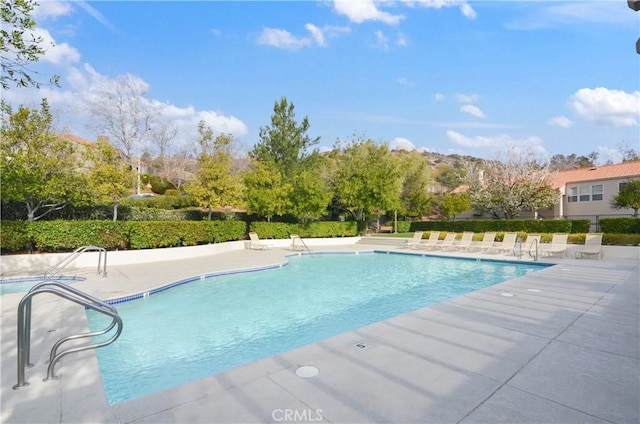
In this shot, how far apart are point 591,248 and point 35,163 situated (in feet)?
67.8

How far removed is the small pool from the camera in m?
9.25

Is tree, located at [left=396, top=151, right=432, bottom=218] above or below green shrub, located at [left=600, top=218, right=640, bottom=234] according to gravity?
above


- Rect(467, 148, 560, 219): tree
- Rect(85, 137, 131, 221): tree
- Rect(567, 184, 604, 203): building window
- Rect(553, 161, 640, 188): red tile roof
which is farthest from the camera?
Rect(567, 184, 604, 203): building window

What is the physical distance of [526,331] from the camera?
4887 millimetres

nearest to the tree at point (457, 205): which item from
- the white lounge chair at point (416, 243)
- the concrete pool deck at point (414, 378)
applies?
the white lounge chair at point (416, 243)

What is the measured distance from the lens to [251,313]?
767cm

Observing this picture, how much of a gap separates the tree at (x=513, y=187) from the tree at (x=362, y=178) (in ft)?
20.4

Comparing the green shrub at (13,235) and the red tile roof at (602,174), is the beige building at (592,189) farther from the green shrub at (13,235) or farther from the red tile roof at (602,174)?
the green shrub at (13,235)

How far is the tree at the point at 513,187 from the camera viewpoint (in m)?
23.3

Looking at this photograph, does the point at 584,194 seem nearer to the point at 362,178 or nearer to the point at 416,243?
the point at 416,243

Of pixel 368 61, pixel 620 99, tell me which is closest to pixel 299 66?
pixel 368 61

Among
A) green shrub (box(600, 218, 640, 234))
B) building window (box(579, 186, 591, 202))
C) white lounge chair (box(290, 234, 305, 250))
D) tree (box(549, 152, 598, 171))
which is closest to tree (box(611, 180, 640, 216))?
green shrub (box(600, 218, 640, 234))

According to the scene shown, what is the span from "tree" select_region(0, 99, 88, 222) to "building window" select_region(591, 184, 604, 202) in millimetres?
32341

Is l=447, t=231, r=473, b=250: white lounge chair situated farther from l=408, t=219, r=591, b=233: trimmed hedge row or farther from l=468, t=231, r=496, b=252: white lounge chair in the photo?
l=408, t=219, r=591, b=233: trimmed hedge row
